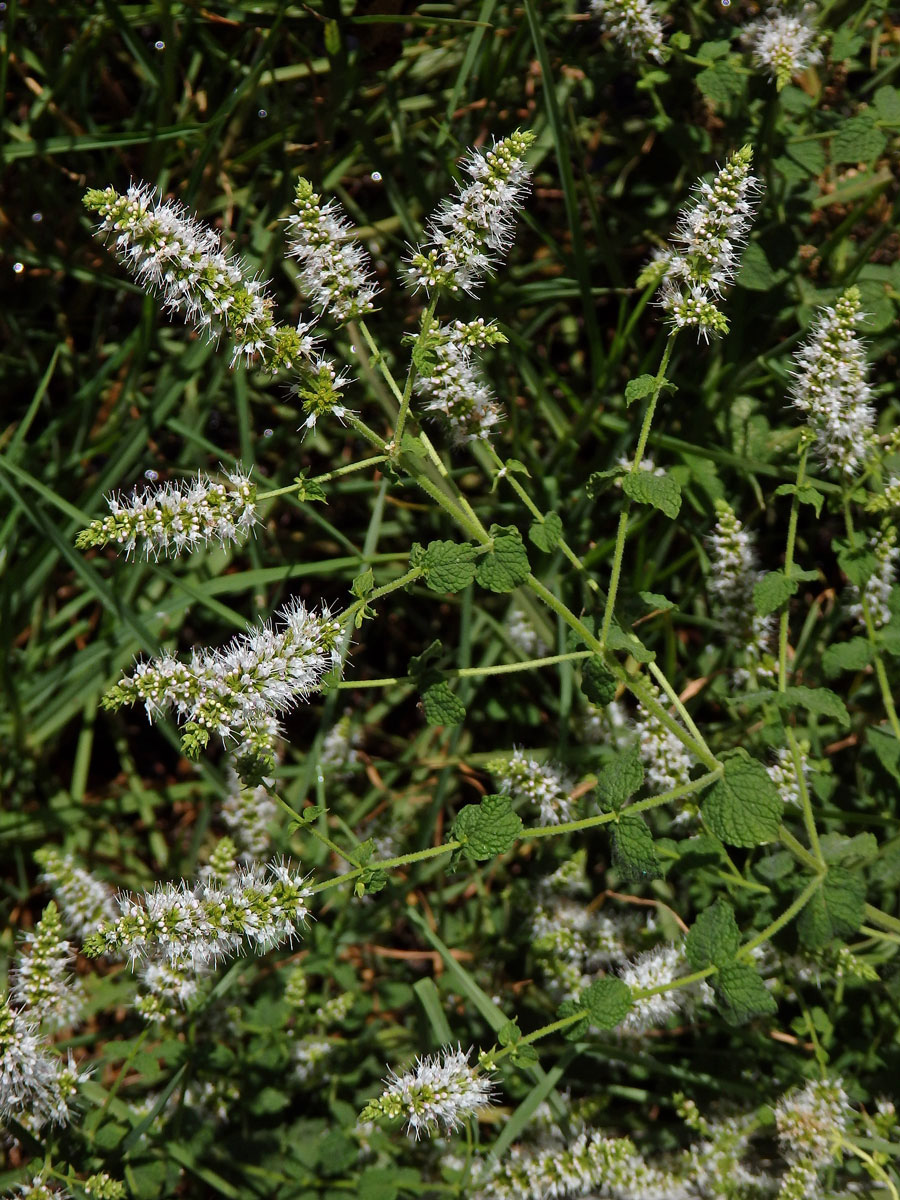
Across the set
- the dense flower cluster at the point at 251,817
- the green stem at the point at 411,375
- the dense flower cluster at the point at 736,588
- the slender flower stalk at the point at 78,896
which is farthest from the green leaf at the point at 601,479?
the slender flower stalk at the point at 78,896

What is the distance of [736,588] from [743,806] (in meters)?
0.79

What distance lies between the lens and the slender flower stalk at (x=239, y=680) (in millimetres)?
2146

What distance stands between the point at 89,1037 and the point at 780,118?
3564 mm

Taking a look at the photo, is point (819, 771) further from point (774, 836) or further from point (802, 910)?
point (774, 836)

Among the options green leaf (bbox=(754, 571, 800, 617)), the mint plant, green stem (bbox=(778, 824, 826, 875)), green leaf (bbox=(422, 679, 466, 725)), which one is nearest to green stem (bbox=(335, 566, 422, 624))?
the mint plant

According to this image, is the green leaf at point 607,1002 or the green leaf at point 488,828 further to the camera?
the green leaf at point 607,1002

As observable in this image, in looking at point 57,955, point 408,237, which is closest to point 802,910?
point 57,955

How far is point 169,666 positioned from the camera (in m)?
2.21

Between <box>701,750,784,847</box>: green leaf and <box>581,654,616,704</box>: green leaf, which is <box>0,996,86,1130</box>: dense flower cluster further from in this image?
<box>701,750,784,847</box>: green leaf

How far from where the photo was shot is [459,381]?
2.38 m

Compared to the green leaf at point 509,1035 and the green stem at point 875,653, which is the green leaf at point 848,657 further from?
the green leaf at point 509,1035

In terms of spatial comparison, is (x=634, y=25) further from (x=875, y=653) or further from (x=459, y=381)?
Answer: (x=875, y=653)

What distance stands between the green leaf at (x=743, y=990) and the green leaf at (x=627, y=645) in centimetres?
76

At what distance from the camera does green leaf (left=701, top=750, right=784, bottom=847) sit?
7.66 ft
